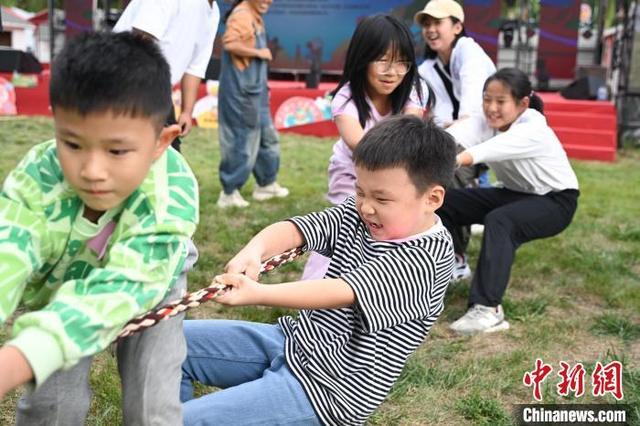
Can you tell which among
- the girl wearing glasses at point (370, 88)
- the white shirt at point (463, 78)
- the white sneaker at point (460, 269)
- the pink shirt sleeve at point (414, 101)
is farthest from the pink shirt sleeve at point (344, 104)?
the white sneaker at point (460, 269)

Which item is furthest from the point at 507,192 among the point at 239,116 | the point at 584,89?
the point at 584,89

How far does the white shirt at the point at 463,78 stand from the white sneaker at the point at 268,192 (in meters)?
2.24

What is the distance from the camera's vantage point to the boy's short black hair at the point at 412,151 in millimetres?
2111

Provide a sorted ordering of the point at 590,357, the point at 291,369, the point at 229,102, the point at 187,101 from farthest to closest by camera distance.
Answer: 1. the point at 229,102
2. the point at 187,101
3. the point at 590,357
4. the point at 291,369

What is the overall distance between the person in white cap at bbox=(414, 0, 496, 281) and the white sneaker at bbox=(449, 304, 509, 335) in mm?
644

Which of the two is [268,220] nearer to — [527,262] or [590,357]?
[527,262]

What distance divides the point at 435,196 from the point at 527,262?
2932 mm

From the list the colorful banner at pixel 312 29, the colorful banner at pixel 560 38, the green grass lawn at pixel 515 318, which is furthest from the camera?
the colorful banner at pixel 560 38

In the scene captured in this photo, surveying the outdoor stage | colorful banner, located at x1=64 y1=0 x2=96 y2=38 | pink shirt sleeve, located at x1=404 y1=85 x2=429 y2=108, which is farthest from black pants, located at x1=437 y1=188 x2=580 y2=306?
colorful banner, located at x1=64 y1=0 x2=96 y2=38

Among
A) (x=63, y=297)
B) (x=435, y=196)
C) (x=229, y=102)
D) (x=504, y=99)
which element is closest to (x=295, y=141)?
(x=229, y=102)

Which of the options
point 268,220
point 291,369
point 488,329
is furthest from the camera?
point 268,220

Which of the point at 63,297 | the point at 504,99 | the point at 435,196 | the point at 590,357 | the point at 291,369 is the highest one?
the point at 504,99

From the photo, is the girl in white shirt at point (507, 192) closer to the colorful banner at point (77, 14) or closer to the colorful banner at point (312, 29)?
the colorful banner at point (312, 29)

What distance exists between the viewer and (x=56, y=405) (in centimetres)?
179
